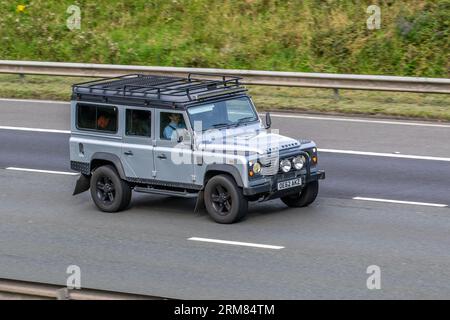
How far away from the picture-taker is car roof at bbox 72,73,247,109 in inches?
591

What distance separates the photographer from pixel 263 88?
26.0 m

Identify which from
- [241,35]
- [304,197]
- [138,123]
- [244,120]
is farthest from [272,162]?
[241,35]

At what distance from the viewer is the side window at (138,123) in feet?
49.8

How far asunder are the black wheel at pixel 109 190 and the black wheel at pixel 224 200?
1.52 metres

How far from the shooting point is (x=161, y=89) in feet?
50.4

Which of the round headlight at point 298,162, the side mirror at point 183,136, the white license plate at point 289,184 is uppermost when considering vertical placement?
the side mirror at point 183,136

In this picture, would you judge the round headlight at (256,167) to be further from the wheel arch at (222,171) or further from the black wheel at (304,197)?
the black wheel at (304,197)

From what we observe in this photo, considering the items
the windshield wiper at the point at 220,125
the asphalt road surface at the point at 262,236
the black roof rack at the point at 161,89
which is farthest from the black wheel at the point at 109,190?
the windshield wiper at the point at 220,125

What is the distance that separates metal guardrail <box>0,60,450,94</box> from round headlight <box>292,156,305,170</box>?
903cm

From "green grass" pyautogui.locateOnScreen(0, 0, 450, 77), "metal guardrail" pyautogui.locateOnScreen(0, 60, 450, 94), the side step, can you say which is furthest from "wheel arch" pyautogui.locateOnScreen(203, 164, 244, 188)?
"green grass" pyautogui.locateOnScreen(0, 0, 450, 77)

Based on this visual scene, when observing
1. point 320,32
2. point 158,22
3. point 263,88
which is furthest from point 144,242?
point 158,22

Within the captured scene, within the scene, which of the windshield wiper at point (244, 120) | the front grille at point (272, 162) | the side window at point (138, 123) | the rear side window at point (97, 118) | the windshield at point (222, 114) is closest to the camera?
the front grille at point (272, 162)

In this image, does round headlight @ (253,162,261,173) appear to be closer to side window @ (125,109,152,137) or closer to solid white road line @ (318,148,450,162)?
side window @ (125,109,152,137)

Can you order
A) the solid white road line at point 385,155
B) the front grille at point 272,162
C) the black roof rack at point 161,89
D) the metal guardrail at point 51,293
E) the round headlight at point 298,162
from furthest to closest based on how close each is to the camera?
the solid white road line at point 385,155 < the black roof rack at point 161,89 < the round headlight at point 298,162 < the front grille at point 272,162 < the metal guardrail at point 51,293
